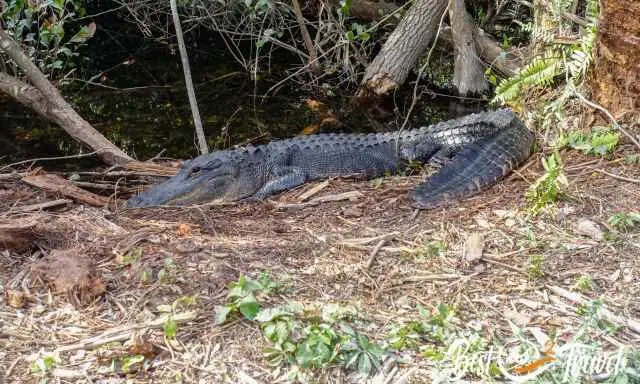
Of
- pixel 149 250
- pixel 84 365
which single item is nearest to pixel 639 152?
pixel 149 250

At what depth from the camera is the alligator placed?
4449 millimetres

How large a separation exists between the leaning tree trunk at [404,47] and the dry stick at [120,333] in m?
6.32

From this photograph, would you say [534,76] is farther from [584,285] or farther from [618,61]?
[584,285]

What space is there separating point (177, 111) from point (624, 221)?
20.0 feet

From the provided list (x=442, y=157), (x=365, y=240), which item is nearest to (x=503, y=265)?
(x=365, y=240)

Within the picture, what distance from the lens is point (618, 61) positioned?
4.03m

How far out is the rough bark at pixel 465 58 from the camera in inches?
328

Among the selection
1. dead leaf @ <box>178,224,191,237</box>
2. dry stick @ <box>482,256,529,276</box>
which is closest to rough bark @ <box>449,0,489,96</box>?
dead leaf @ <box>178,224,191,237</box>

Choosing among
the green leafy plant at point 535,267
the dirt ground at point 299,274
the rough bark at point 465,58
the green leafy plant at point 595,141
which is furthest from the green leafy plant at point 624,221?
the rough bark at point 465,58

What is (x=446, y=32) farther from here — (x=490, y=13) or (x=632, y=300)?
(x=632, y=300)

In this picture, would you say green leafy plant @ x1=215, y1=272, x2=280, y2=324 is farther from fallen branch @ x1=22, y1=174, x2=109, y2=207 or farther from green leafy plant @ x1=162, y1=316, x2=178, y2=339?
fallen branch @ x1=22, y1=174, x2=109, y2=207

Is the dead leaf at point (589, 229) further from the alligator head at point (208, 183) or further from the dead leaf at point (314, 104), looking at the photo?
the dead leaf at point (314, 104)

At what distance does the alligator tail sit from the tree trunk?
618mm

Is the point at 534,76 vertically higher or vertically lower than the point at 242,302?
higher
